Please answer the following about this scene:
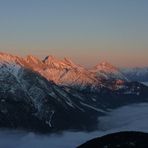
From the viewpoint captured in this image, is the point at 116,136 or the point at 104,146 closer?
the point at 104,146

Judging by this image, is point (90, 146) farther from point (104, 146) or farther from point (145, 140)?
point (145, 140)

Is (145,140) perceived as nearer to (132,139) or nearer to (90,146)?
(132,139)

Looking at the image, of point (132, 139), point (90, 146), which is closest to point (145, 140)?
point (132, 139)

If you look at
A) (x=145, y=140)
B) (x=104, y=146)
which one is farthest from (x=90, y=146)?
(x=145, y=140)

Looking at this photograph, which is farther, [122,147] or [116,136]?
[116,136]
